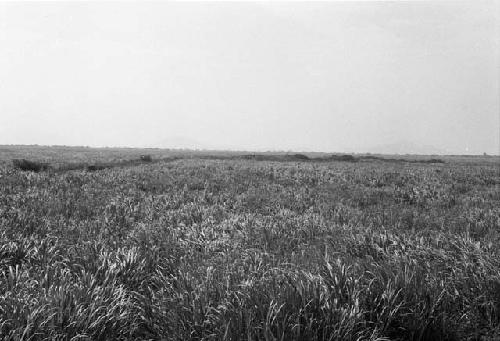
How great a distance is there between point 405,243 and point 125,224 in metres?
5.40

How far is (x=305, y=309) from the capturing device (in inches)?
114

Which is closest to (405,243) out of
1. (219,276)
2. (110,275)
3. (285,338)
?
(219,276)

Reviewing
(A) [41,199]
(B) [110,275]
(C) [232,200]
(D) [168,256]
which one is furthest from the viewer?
(C) [232,200]

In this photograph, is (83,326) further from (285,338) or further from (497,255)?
(497,255)

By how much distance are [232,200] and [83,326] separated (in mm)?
8048

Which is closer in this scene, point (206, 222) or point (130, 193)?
point (206, 222)

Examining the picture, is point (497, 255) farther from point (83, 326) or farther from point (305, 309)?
point (83, 326)

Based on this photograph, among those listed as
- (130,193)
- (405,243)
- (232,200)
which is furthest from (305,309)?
(130,193)

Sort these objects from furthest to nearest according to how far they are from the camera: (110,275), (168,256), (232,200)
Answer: (232,200), (168,256), (110,275)

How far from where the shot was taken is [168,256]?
523 cm

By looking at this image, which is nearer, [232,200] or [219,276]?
[219,276]

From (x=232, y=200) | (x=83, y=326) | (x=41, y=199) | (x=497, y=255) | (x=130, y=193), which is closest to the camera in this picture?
(x=83, y=326)

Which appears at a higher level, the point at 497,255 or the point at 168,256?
the point at 497,255

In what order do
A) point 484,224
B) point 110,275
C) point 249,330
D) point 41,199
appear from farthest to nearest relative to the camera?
point 41,199, point 484,224, point 110,275, point 249,330
